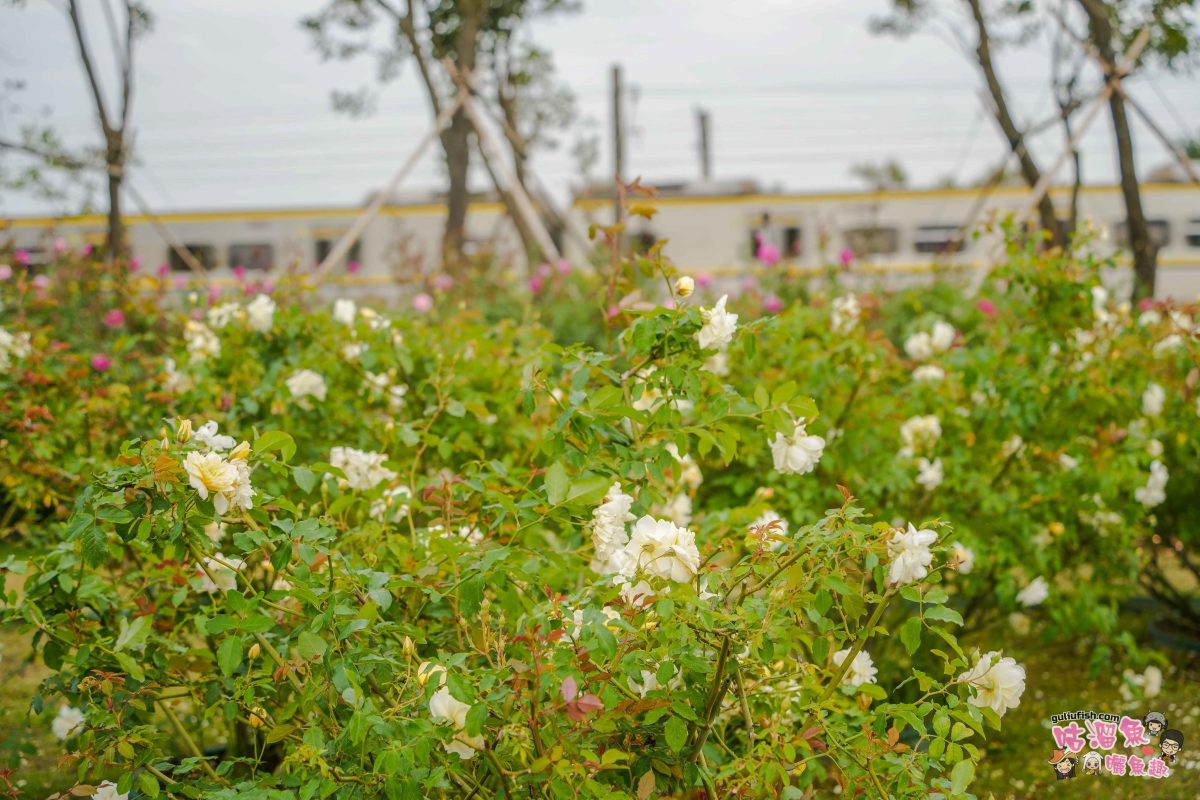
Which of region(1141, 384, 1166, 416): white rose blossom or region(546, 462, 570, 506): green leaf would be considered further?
region(1141, 384, 1166, 416): white rose blossom

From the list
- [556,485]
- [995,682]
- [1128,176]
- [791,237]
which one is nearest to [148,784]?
[556,485]

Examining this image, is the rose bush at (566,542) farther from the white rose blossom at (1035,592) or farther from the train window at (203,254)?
the train window at (203,254)

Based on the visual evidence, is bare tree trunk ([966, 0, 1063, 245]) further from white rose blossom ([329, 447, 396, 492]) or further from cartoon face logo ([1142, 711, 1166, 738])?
white rose blossom ([329, 447, 396, 492])

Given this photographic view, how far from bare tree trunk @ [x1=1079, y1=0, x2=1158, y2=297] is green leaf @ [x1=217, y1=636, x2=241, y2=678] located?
174 inches

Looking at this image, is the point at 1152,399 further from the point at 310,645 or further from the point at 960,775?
the point at 310,645

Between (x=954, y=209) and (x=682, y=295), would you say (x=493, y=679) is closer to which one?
(x=682, y=295)

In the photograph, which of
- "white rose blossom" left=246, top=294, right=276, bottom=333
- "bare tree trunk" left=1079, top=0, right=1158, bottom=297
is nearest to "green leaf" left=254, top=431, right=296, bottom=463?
"white rose blossom" left=246, top=294, right=276, bottom=333

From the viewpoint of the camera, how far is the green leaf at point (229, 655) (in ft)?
4.42

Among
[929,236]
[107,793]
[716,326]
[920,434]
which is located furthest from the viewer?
[929,236]

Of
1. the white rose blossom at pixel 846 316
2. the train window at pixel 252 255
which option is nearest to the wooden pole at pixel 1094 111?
the white rose blossom at pixel 846 316

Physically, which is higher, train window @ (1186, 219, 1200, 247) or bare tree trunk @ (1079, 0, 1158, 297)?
bare tree trunk @ (1079, 0, 1158, 297)

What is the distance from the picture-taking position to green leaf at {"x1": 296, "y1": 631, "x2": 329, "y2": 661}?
1327 mm

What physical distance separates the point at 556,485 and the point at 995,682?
0.61 meters

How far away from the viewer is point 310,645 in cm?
133
